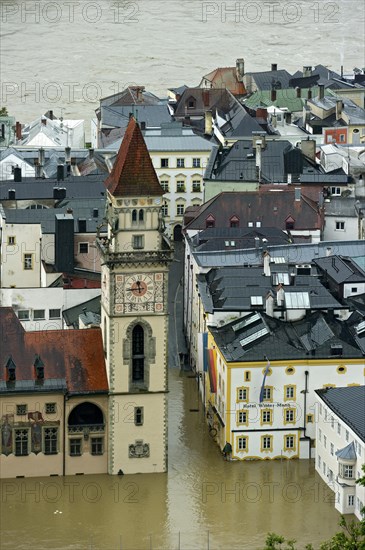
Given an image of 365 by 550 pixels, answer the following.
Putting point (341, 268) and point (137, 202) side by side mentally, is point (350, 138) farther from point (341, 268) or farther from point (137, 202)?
point (137, 202)

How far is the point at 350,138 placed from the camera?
12438cm

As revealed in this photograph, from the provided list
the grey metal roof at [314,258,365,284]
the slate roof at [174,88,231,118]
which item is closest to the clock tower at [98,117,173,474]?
the grey metal roof at [314,258,365,284]

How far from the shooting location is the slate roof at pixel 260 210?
101m

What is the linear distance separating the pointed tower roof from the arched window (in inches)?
181

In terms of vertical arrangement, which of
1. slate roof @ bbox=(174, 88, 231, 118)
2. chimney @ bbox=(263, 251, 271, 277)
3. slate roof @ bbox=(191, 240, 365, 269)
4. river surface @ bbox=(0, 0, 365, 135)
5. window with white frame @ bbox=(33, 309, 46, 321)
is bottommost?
window with white frame @ bbox=(33, 309, 46, 321)

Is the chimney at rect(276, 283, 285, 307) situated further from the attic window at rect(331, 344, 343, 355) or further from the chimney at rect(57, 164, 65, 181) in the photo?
the chimney at rect(57, 164, 65, 181)

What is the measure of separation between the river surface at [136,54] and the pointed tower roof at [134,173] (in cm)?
6720

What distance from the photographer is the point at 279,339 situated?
84750mm

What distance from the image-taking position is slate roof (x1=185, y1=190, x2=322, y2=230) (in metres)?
101

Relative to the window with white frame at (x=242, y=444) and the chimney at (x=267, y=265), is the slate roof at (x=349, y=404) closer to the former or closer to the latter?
the window with white frame at (x=242, y=444)

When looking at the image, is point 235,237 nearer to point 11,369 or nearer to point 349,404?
point 349,404

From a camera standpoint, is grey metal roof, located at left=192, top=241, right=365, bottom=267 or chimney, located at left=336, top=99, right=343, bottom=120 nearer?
grey metal roof, located at left=192, top=241, right=365, bottom=267

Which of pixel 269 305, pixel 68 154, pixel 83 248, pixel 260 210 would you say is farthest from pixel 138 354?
pixel 68 154

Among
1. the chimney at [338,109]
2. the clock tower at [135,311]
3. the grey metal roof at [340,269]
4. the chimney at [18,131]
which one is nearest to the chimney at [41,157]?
the chimney at [18,131]
